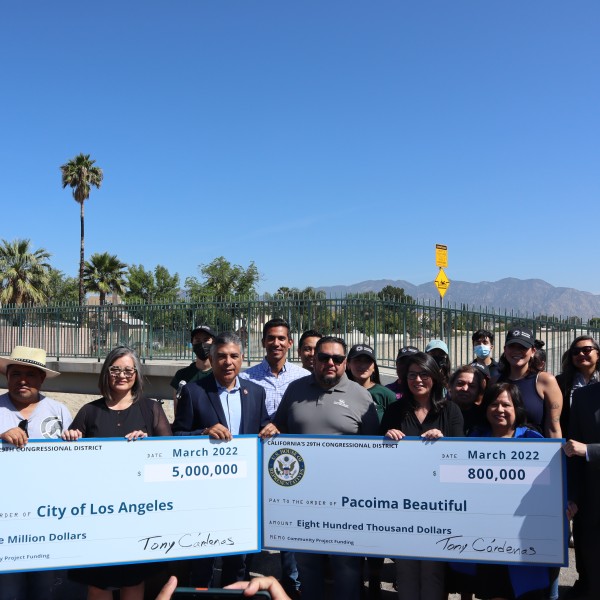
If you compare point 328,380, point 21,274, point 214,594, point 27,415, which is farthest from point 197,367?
point 21,274

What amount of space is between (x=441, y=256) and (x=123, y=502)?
29.1ft

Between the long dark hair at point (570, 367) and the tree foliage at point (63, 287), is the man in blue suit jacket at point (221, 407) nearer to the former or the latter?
the long dark hair at point (570, 367)

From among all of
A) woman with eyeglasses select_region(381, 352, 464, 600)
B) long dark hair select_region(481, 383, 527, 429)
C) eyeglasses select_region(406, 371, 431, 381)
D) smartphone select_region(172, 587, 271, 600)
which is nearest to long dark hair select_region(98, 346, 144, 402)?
woman with eyeglasses select_region(381, 352, 464, 600)

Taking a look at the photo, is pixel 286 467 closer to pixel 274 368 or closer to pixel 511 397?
pixel 274 368

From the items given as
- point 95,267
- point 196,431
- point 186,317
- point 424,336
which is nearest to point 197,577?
point 196,431

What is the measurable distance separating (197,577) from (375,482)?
1555 millimetres

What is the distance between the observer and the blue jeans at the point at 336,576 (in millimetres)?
3916

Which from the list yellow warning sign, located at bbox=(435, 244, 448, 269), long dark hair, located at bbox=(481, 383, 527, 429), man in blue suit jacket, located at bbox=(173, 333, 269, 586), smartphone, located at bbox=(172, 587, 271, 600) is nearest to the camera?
Result: smartphone, located at bbox=(172, 587, 271, 600)

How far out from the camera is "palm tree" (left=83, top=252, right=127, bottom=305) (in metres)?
38.8

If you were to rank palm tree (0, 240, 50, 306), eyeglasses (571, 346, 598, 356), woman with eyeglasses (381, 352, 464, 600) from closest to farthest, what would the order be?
woman with eyeglasses (381, 352, 464, 600), eyeglasses (571, 346, 598, 356), palm tree (0, 240, 50, 306)

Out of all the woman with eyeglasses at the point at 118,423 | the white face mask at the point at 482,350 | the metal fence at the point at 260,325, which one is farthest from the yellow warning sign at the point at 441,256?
the woman with eyeglasses at the point at 118,423

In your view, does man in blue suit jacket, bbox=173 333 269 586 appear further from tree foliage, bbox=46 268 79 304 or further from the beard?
tree foliage, bbox=46 268 79 304

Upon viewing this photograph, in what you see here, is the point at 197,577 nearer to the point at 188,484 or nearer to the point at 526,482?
the point at 188,484

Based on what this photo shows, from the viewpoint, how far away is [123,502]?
3830 mm
